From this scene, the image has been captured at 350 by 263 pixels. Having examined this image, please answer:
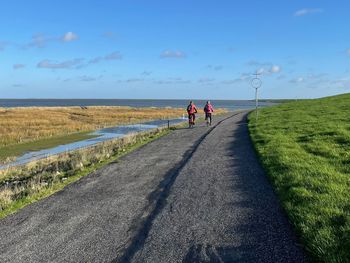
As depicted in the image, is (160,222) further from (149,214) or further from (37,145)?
(37,145)

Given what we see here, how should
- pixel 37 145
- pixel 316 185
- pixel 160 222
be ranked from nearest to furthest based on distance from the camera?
pixel 160 222 → pixel 316 185 → pixel 37 145

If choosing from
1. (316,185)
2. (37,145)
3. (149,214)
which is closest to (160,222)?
(149,214)

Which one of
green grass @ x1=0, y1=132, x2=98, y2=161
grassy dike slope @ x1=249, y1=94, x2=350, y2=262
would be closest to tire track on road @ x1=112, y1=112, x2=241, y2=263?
grassy dike slope @ x1=249, y1=94, x2=350, y2=262

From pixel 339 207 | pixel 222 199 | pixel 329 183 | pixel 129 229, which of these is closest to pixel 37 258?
pixel 129 229

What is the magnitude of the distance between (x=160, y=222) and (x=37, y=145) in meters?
27.7

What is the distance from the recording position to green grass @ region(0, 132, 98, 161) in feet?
97.3

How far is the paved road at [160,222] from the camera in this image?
Answer: 23.6ft

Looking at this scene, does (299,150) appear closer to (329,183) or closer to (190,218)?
(329,183)

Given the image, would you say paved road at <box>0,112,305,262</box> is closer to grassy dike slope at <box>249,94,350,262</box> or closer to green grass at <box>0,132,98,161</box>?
grassy dike slope at <box>249,94,350,262</box>

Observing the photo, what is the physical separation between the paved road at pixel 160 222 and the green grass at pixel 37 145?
17041mm

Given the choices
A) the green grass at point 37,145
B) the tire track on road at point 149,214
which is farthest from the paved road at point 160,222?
the green grass at point 37,145

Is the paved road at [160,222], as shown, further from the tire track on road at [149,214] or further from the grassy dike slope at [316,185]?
the grassy dike slope at [316,185]

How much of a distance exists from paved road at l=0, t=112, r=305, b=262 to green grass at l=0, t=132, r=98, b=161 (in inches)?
671

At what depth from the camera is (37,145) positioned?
113 ft
